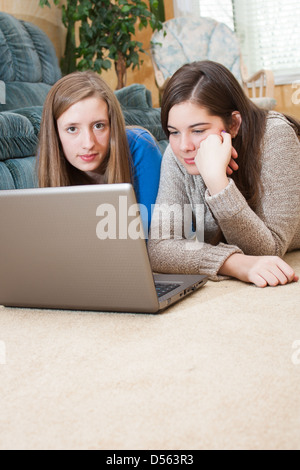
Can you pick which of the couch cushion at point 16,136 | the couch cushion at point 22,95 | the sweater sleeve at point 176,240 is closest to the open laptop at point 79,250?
the sweater sleeve at point 176,240

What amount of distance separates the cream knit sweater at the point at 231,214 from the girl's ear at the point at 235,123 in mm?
71

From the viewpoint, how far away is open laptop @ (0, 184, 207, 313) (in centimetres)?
85

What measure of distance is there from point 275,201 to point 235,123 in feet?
0.69

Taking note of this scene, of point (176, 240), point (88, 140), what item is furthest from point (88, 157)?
point (176, 240)

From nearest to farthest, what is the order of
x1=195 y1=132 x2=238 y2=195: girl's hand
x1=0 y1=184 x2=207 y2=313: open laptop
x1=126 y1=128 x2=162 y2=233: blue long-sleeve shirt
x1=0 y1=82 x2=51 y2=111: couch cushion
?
x1=0 y1=184 x2=207 y2=313: open laptop → x1=195 y1=132 x2=238 y2=195: girl's hand → x1=126 y1=128 x2=162 y2=233: blue long-sleeve shirt → x1=0 y1=82 x2=51 y2=111: couch cushion

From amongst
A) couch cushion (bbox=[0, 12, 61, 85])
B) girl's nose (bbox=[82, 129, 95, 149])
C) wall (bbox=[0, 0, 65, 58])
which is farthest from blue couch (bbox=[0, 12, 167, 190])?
girl's nose (bbox=[82, 129, 95, 149])

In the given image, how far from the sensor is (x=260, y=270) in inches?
43.9

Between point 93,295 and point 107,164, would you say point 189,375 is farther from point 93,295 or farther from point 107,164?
point 107,164

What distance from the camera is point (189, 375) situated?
71cm

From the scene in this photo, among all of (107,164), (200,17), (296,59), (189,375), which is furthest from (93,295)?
(296,59)

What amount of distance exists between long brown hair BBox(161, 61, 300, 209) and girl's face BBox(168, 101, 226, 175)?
0.05 ft

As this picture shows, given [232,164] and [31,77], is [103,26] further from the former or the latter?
[232,164]

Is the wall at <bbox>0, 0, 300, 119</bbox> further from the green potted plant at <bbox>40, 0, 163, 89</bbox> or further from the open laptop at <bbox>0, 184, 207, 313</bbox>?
the open laptop at <bbox>0, 184, 207, 313</bbox>

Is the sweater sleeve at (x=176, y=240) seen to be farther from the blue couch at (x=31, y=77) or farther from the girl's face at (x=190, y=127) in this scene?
the blue couch at (x=31, y=77)
